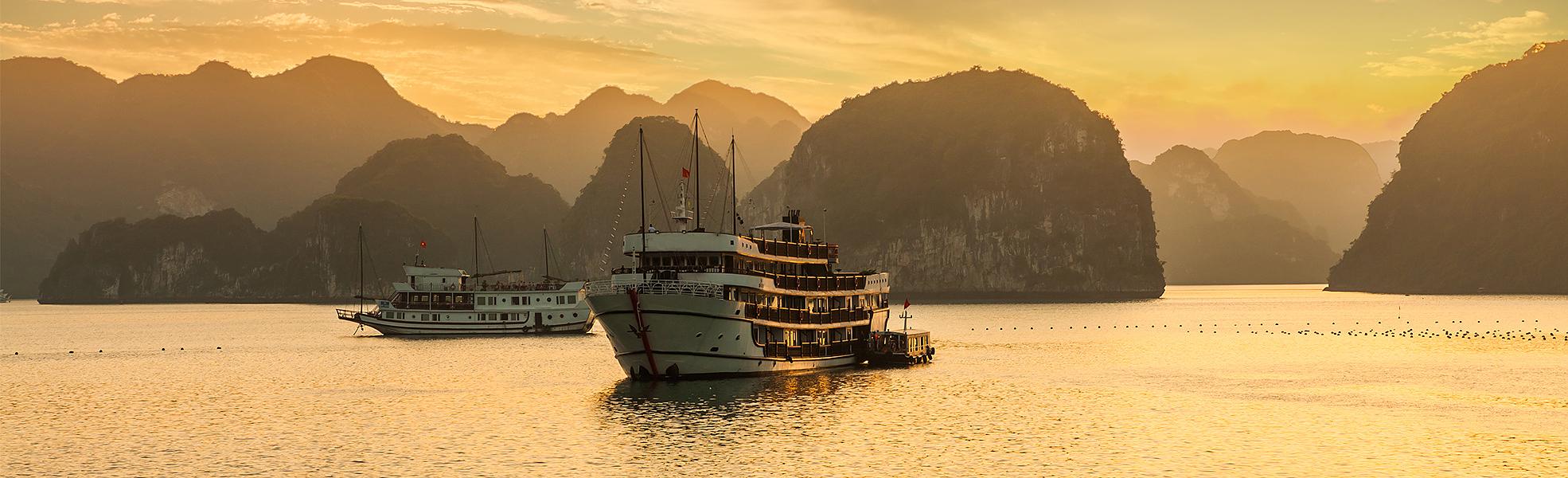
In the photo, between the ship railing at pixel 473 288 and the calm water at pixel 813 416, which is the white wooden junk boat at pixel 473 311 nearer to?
the ship railing at pixel 473 288

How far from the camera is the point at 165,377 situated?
10769 centimetres

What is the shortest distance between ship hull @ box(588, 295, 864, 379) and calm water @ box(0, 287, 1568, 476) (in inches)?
54.0

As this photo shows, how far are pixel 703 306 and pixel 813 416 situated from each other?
13.0 meters

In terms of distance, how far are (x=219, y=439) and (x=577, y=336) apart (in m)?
90.1

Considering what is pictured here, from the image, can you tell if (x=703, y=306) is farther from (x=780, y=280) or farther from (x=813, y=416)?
(x=813, y=416)

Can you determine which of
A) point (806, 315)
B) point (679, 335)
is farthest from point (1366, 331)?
point (679, 335)

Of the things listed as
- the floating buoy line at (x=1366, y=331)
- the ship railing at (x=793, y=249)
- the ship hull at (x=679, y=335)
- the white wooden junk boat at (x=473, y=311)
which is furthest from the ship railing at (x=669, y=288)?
the floating buoy line at (x=1366, y=331)

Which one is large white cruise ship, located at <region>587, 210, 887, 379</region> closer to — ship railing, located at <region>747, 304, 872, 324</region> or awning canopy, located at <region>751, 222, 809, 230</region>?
ship railing, located at <region>747, 304, 872, 324</region>

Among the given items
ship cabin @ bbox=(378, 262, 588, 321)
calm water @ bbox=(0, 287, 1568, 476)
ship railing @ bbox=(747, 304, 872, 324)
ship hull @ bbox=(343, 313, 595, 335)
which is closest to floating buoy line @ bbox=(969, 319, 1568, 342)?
calm water @ bbox=(0, 287, 1568, 476)

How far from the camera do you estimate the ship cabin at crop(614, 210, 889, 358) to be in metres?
85.4

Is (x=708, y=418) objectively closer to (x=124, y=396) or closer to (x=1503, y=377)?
(x=124, y=396)

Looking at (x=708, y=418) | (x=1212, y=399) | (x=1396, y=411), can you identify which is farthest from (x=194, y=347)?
(x=1396, y=411)

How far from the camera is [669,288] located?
82.6 m

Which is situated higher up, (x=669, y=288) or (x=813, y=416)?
(x=669, y=288)
